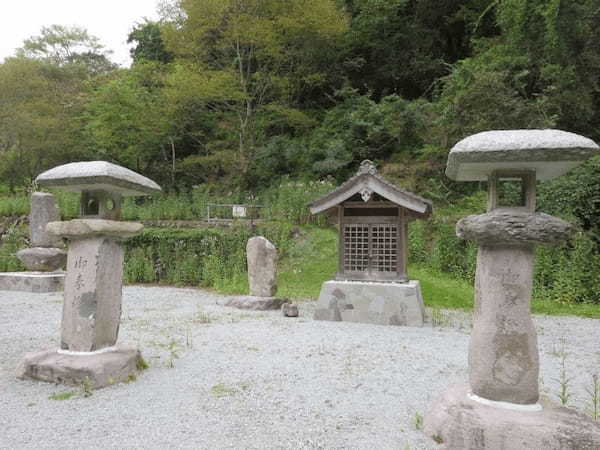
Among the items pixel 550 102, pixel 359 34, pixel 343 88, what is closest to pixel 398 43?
pixel 359 34

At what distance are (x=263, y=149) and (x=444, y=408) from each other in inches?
688

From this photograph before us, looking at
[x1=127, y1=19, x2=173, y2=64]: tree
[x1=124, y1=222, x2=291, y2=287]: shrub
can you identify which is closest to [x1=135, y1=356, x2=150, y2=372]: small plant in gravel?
[x1=124, y1=222, x2=291, y2=287]: shrub

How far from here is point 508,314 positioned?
3.20 m

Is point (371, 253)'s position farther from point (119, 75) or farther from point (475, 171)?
point (119, 75)

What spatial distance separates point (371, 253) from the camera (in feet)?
27.2

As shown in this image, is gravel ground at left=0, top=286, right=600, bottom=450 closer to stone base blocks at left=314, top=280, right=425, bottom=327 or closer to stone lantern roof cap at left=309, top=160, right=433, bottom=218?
stone base blocks at left=314, top=280, right=425, bottom=327

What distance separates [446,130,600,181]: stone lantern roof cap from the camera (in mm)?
2918

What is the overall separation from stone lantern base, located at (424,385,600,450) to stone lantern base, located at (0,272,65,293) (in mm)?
11137

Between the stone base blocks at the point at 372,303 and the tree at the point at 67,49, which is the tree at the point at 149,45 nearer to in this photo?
the tree at the point at 67,49

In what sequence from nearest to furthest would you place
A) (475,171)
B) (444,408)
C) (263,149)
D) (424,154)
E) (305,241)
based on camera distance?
(444,408), (475,171), (305,241), (424,154), (263,149)

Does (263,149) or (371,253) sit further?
(263,149)

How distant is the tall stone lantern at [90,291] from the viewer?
4.39 metres

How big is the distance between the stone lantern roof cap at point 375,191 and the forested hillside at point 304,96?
678cm

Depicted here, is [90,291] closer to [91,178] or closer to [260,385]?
[91,178]
